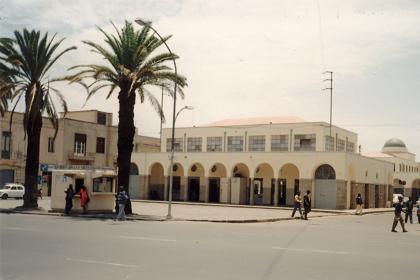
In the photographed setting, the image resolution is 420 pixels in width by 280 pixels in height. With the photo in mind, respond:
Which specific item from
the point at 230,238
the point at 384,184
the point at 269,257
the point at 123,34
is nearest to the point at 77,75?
the point at 123,34

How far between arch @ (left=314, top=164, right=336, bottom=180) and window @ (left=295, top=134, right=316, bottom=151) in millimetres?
9201

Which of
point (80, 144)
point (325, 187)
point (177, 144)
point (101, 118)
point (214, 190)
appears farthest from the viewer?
point (101, 118)

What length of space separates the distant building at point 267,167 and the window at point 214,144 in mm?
113

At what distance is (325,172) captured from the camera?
46719mm

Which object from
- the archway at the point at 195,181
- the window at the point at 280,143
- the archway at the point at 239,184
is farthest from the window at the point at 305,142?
the archway at the point at 195,181

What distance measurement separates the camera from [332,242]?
17812 mm

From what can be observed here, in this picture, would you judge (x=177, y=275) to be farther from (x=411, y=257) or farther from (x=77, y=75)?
(x=77, y=75)

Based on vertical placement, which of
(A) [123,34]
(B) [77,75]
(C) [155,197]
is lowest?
(C) [155,197]

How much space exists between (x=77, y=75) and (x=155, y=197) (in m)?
29.4

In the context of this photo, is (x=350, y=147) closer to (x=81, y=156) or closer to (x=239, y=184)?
(x=239, y=184)

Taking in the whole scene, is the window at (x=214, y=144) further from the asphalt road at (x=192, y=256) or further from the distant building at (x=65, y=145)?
the asphalt road at (x=192, y=256)

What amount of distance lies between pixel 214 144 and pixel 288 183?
42.4ft

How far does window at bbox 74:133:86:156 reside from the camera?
62.9m


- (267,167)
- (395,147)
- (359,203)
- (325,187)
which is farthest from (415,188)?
(359,203)
